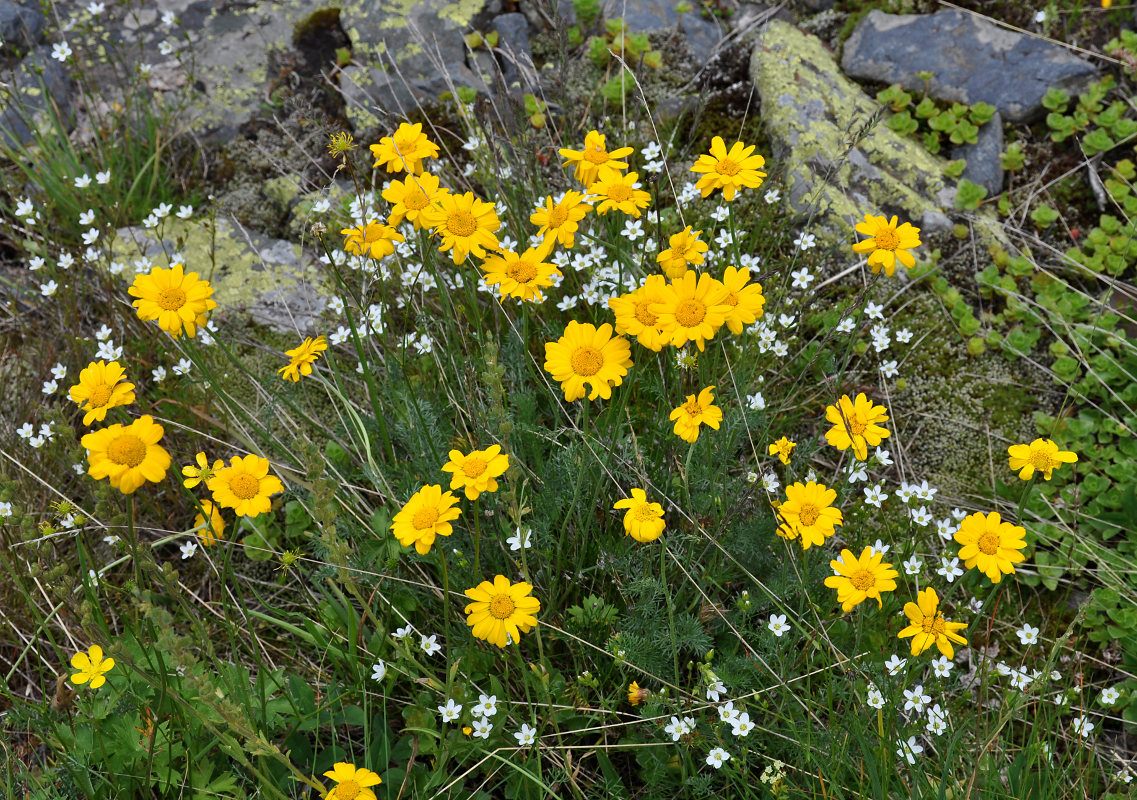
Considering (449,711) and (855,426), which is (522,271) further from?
(449,711)

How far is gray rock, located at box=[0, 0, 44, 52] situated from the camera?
4652mm

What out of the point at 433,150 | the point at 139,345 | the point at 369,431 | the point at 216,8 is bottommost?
the point at 369,431

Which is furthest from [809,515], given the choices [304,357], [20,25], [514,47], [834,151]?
[20,25]

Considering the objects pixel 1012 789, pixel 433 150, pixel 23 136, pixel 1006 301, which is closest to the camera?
pixel 1012 789

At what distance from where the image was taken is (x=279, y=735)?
2512 mm

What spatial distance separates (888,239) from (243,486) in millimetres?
1869

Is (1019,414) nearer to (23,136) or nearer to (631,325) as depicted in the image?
(631,325)

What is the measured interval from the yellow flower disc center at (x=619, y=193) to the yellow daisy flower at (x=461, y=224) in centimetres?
34

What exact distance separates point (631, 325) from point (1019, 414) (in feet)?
7.36

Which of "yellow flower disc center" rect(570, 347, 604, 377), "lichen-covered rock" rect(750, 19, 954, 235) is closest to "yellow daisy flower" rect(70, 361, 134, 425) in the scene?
"yellow flower disc center" rect(570, 347, 604, 377)

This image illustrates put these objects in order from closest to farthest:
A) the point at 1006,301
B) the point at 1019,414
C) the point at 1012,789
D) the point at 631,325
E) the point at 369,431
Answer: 1. the point at 631,325
2. the point at 1012,789
3. the point at 369,431
4. the point at 1019,414
5. the point at 1006,301

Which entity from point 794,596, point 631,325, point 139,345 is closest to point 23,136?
point 139,345

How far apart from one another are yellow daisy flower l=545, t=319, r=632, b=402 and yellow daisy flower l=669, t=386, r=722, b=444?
208 millimetres

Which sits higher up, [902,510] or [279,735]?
[279,735]
